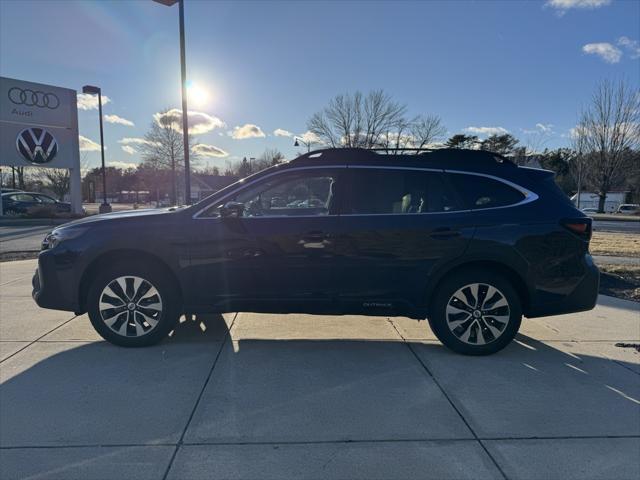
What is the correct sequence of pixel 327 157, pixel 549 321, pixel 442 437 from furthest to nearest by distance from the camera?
pixel 549 321 < pixel 327 157 < pixel 442 437


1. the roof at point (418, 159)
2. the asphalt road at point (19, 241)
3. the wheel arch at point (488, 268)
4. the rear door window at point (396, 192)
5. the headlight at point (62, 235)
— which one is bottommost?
the asphalt road at point (19, 241)

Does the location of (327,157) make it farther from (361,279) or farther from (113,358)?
(113,358)

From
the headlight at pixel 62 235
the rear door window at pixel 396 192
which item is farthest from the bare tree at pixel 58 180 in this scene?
the rear door window at pixel 396 192

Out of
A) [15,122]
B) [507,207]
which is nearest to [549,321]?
[507,207]

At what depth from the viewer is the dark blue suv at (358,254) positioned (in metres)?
4.11

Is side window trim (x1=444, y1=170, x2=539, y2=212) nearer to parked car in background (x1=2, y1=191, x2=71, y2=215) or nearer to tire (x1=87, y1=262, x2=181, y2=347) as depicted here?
tire (x1=87, y1=262, x2=181, y2=347)

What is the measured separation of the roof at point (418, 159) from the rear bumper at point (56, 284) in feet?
7.95

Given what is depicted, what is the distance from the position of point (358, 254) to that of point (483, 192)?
1.34m

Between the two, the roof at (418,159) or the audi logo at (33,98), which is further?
the audi logo at (33,98)

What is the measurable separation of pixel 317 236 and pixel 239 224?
741 mm

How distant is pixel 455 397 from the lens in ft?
11.2

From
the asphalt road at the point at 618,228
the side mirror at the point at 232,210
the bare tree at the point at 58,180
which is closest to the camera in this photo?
the side mirror at the point at 232,210

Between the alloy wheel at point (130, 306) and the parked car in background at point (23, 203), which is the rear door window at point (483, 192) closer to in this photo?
the alloy wheel at point (130, 306)

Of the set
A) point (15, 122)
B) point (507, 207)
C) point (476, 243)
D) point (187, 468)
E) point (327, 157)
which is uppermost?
point (15, 122)
